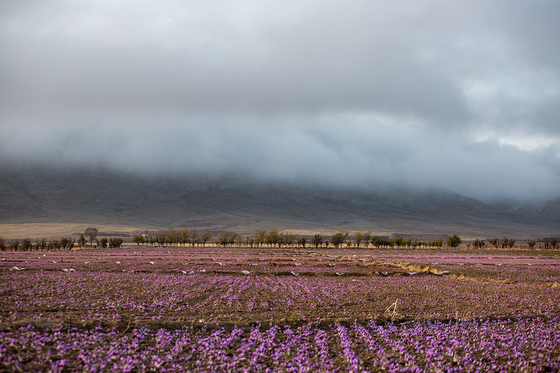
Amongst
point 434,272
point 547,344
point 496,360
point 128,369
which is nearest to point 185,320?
point 128,369

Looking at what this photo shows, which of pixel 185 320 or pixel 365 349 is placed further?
pixel 185 320

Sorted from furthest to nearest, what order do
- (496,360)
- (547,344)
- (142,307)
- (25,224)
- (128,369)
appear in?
(25,224) → (142,307) → (547,344) → (496,360) → (128,369)

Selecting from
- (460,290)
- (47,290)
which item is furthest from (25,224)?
(460,290)

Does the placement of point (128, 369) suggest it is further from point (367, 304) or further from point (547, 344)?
point (547, 344)

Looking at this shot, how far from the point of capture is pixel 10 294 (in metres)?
14.2

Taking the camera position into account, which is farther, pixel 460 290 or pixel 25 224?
pixel 25 224

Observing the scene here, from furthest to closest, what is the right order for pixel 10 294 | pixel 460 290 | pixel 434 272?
pixel 434 272
pixel 460 290
pixel 10 294

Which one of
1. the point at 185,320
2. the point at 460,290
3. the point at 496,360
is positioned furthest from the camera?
the point at 460,290

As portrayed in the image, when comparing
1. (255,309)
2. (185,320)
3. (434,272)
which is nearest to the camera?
(185,320)

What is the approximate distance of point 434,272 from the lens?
97.8 feet

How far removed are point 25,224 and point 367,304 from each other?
189m

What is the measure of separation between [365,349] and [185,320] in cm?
535

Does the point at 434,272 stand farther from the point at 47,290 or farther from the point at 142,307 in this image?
the point at 47,290

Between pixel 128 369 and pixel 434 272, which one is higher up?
pixel 128 369
